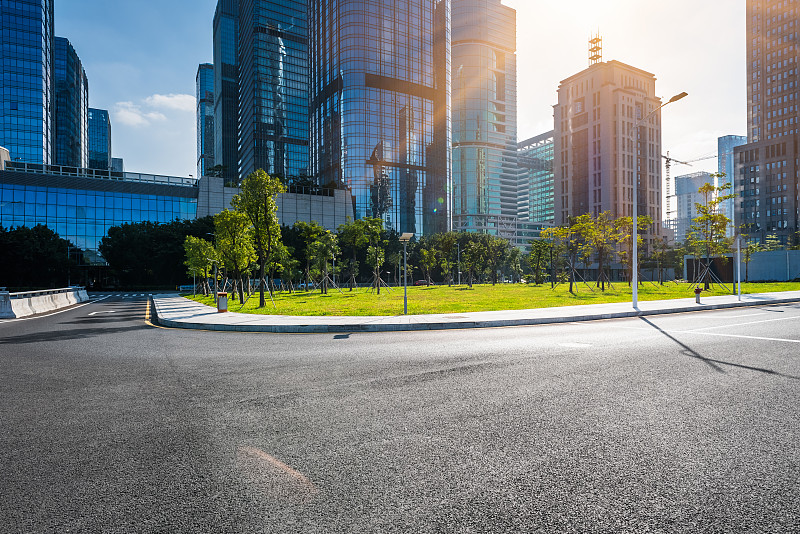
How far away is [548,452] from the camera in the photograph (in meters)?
3.76

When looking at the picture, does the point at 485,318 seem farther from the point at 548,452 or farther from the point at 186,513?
the point at 186,513

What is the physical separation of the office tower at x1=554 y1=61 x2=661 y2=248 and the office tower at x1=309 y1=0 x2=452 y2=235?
43.1 meters

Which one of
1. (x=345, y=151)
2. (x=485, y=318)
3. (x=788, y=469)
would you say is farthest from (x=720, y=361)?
(x=345, y=151)

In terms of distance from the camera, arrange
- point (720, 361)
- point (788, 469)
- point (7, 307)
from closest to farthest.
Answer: point (788, 469) < point (720, 361) < point (7, 307)

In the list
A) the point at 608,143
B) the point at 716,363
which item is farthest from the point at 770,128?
the point at 716,363

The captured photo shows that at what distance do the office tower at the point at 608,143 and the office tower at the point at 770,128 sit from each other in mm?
24457

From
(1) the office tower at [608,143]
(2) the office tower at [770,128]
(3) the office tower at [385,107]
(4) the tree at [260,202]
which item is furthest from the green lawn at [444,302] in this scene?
(2) the office tower at [770,128]

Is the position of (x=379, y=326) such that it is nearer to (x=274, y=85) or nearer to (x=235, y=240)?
(x=235, y=240)

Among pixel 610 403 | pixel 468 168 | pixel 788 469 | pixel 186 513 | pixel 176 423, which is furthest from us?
pixel 468 168

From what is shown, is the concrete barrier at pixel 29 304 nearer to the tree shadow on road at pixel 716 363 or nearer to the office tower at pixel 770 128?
the tree shadow on road at pixel 716 363

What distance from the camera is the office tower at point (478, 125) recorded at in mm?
188625

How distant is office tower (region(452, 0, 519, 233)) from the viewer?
18862cm

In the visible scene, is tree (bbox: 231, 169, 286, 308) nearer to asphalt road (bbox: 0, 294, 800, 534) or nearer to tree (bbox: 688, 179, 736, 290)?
asphalt road (bbox: 0, 294, 800, 534)

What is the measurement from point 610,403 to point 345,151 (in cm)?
11296
